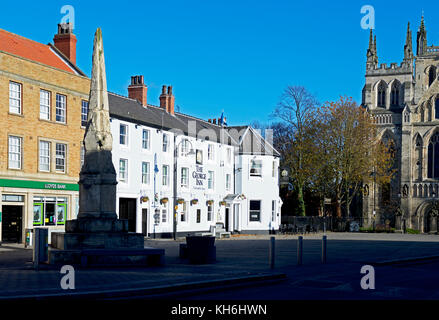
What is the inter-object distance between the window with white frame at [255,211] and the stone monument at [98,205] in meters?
34.4

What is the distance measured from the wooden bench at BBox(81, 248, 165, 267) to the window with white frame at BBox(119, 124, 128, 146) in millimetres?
21652

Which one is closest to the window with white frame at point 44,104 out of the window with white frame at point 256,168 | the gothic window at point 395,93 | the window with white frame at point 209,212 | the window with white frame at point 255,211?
the window with white frame at point 209,212

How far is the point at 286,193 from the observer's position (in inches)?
2916

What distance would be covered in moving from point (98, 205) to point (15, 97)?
15201 millimetres

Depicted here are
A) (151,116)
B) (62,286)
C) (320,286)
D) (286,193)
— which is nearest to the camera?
(62,286)

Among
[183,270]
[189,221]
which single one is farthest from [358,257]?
[189,221]

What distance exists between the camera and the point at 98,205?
62.2 feet

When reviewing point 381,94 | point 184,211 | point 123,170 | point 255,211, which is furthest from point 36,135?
point 381,94

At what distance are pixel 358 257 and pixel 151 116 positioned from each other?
80.2 feet

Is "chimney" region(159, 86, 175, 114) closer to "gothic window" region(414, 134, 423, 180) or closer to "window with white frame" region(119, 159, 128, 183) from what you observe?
"window with white frame" region(119, 159, 128, 183)

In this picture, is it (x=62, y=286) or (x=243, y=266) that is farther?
(x=243, y=266)

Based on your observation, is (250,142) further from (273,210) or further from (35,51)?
(35,51)

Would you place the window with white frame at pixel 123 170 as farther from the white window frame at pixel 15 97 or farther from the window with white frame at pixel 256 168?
the window with white frame at pixel 256 168
